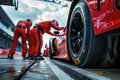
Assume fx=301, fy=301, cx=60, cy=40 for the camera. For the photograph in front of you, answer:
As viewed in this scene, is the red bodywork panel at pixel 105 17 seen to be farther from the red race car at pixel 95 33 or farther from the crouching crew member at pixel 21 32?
the crouching crew member at pixel 21 32

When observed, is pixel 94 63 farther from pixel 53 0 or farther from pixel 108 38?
pixel 53 0

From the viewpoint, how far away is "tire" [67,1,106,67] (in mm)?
3670

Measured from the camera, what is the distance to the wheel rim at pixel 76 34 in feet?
13.6

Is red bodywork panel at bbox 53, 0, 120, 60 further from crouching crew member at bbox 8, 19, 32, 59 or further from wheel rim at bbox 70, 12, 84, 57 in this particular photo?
crouching crew member at bbox 8, 19, 32, 59

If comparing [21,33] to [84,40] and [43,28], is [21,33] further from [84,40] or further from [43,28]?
[84,40]

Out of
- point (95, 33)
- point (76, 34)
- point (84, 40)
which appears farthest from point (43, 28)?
point (95, 33)

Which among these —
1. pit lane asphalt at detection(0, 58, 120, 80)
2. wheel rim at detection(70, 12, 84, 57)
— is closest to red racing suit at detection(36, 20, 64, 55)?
wheel rim at detection(70, 12, 84, 57)

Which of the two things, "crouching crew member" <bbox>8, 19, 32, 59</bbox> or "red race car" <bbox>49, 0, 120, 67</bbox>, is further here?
"crouching crew member" <bbox>8, 19, 32, 59</bbox>

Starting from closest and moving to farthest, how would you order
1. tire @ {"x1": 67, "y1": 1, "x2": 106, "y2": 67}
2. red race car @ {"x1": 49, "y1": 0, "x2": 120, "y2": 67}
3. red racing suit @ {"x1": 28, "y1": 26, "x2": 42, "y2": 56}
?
red race car @ {"x1": 49, "y1": 0, "x2": 120, "y2": 67} → tire @ {"x1": 67, "y1": 1, "x2": 106, "y2": 67} → red racing suit @ {"x1": 28, "y1": 26, "x2": 42, "y2": 56}

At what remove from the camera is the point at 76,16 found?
4352 millimetres

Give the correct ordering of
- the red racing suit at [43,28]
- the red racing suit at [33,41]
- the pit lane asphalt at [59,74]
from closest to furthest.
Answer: the pit lane asphalt at [59,74], the red racing suit at [33,41], the red racing suit at [43,28]

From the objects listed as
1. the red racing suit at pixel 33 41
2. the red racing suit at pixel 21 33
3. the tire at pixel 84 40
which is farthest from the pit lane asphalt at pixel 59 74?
the red racing suit at pixel 21 33

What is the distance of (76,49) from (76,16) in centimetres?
48

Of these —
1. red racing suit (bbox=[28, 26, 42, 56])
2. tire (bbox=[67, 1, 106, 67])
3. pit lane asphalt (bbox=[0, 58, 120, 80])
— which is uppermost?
red racing suit (bbox=[28, 26, 42, 56])
